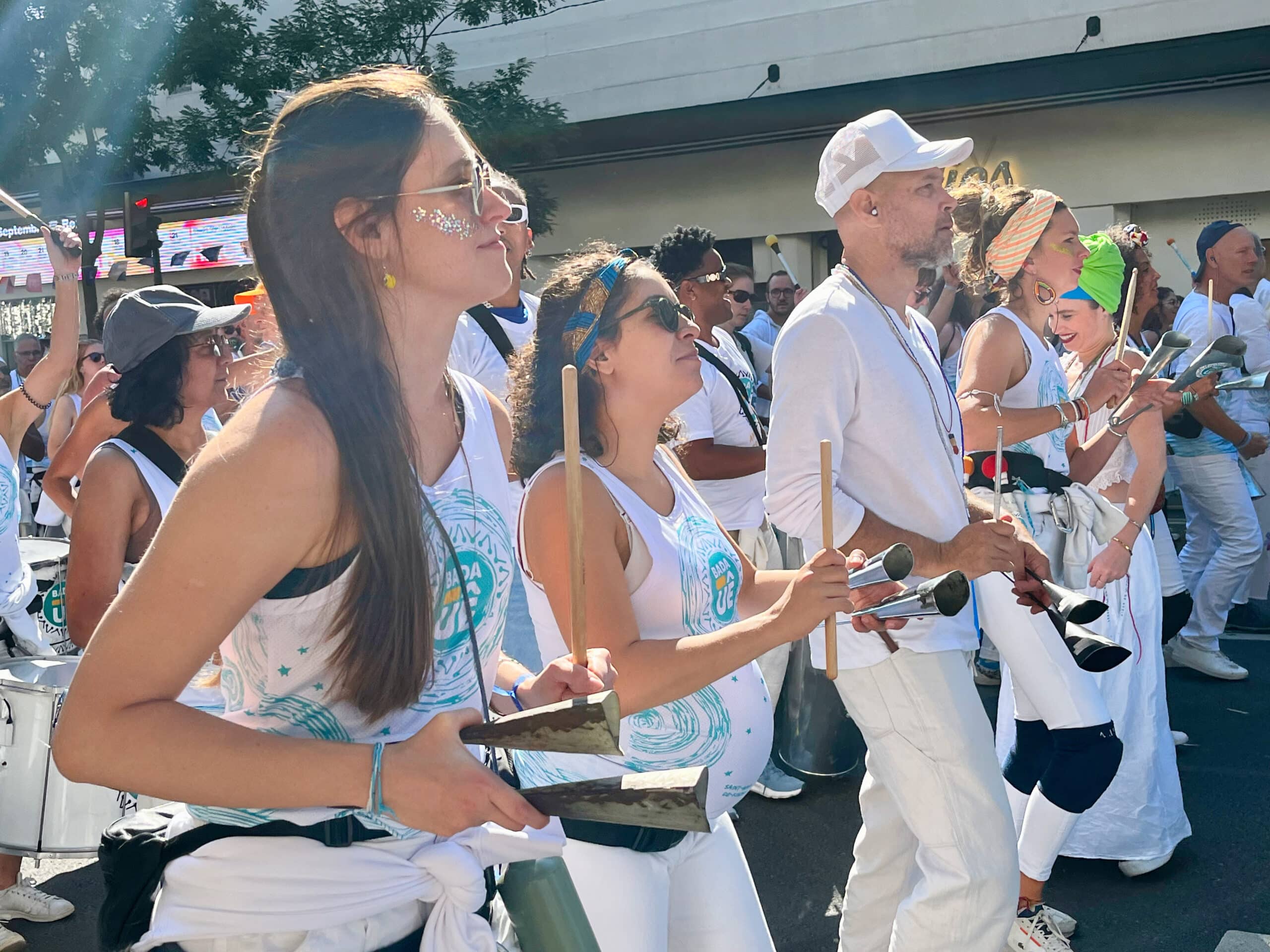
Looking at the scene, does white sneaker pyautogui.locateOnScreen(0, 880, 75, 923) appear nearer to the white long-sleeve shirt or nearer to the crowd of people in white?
the crowd of people in white

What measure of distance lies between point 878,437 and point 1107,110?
13.7 meters

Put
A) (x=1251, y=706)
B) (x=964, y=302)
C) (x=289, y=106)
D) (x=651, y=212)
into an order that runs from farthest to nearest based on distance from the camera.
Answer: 1. (x=651, y=212)
2. (x=964, y=302)
3. (x=1251, y=706)
4. (x=289, y=106)

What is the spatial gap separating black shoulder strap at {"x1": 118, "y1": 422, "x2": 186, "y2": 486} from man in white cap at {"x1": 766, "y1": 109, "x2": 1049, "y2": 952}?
1805mm

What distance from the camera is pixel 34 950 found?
13.7ft

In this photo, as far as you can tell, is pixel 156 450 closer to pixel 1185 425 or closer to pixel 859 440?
pixel 859 440

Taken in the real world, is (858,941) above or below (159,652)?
below

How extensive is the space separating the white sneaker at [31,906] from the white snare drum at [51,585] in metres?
0.85

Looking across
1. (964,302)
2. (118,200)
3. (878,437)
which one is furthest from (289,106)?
(118,200)

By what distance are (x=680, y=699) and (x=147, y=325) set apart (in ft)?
7.58

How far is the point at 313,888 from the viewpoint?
1.53 metres

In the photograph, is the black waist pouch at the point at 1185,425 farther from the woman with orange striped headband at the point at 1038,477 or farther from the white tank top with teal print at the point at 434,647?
the white tank top with teal print at the point at 434,647

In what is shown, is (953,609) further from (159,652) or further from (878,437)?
(159,652)

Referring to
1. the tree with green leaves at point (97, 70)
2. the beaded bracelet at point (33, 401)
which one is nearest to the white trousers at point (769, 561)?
the beaded bracelet at point (33, 401)

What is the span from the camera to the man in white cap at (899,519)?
9.19ft
